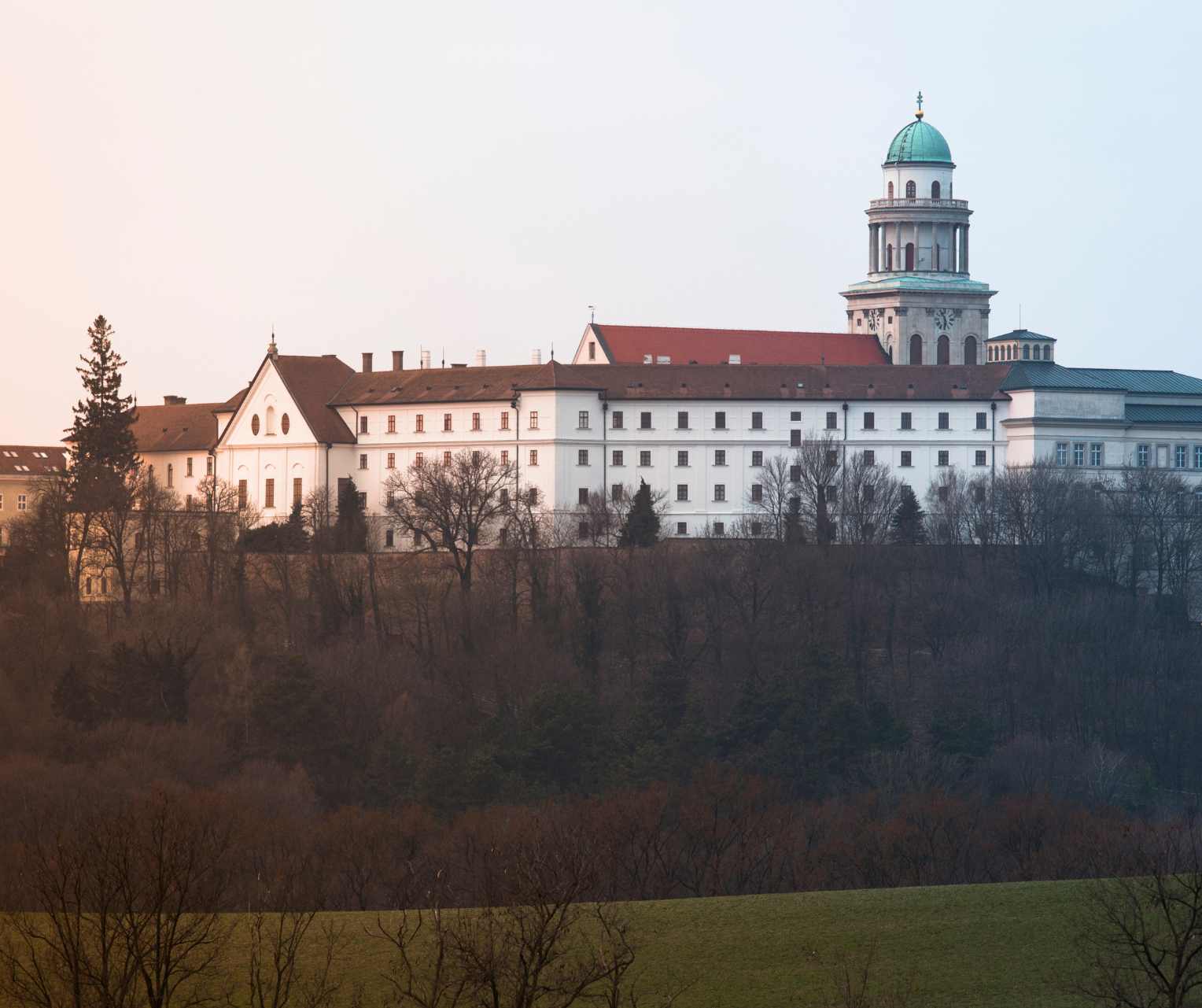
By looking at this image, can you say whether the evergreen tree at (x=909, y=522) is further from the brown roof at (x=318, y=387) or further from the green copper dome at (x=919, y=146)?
the green copper dome at (x=919, y=146)

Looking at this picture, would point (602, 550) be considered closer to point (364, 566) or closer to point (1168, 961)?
point (364, 566)

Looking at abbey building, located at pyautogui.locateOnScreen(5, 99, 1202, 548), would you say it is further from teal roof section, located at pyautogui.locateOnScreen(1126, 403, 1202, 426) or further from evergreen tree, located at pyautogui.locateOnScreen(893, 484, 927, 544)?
evergreen tree, located at pyautogui.locateOnScreen(893, 484, 927, 544)

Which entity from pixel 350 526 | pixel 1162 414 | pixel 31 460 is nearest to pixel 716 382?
pixel 350 526

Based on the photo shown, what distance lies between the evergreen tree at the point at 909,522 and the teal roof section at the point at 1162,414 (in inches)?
418

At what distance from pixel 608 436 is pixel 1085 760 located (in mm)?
22671

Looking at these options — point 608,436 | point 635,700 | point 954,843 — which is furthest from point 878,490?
point 954,843

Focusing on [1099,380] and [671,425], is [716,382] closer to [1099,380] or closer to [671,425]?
[671,425]

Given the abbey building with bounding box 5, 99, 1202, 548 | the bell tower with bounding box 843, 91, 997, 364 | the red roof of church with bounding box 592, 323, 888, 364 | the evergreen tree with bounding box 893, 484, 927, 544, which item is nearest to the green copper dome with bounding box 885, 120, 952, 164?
the bell tower with bounding box 843, 91, 997, 364

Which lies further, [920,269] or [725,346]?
[920,269]

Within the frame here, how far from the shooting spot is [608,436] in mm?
81375

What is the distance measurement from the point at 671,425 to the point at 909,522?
30.0 feet

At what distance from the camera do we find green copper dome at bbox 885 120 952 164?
101625mm

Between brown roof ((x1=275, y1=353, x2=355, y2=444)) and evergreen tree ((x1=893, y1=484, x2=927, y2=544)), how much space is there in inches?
766

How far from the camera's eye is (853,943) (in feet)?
103
